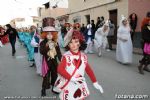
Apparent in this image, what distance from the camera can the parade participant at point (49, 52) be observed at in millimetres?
6516

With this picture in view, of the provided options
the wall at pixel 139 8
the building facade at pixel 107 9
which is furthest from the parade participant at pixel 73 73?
the wall at pixel 139 8

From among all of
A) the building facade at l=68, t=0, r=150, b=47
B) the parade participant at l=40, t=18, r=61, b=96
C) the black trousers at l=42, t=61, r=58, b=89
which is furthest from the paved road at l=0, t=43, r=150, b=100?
the building facade at l=68, t=0, r=150, b=47

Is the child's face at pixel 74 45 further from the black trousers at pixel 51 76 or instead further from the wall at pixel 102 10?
the wall at pixel 102 10

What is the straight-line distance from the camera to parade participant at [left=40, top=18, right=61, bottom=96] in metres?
6.52

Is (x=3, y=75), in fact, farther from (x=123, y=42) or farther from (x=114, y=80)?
(x=123, y=42)

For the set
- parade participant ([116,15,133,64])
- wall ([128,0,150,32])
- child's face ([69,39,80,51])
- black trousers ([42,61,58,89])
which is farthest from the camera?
wall ([128,0,150,32])

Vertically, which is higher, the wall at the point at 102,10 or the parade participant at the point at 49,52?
the wall at the point at 102,10

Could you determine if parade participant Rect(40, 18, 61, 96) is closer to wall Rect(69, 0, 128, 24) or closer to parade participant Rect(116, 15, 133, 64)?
parade participant Rect(116, 15, 133, 64)

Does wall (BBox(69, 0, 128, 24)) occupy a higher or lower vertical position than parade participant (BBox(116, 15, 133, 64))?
higher

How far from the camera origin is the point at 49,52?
6.61 metres

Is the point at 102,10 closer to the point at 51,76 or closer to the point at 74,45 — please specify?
the point at 51,76

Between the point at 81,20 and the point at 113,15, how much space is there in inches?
347

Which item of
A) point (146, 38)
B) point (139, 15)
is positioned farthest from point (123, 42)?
point (139, 15)

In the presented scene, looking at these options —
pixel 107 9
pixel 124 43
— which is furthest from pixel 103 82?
pixel 107 9
